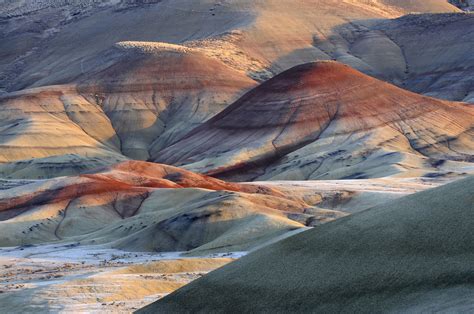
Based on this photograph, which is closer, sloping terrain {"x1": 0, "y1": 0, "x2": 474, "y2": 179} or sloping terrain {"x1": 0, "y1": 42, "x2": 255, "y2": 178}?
sloping terrain {"x1": 0, "y1": 42, "x2": 255, "y2": 178}

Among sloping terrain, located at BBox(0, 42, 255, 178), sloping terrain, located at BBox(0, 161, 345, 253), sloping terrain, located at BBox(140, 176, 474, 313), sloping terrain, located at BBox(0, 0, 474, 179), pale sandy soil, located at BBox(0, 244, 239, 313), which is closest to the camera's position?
sloping terrain, located at BBox(140, 176, 474, 313)

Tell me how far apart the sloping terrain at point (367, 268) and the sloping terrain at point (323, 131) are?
7026 cm

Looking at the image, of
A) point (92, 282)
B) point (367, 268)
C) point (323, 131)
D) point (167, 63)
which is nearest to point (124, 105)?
point (167, 63)

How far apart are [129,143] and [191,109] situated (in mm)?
10029

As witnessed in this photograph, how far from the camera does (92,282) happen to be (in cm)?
2866

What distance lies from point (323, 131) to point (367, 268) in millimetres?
93480

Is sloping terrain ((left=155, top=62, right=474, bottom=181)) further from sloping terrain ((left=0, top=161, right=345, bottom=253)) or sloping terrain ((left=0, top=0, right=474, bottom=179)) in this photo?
sloping terrain ((left=0, top=161, right=345, bottom=253))

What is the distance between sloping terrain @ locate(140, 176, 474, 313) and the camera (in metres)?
17.0

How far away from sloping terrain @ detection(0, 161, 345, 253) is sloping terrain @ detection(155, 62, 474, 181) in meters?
19.4

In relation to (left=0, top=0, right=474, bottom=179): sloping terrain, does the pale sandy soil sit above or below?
above

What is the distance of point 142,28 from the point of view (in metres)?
182

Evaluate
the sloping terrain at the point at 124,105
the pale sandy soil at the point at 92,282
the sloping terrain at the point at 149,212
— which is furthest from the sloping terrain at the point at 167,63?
the pale sandy soil at the point at 92,282

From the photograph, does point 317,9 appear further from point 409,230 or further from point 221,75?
point 409,230

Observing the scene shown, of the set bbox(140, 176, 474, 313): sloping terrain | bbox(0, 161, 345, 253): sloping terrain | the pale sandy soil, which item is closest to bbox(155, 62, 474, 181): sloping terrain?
bbox(0, 161, 345, 253): sloping terrain
